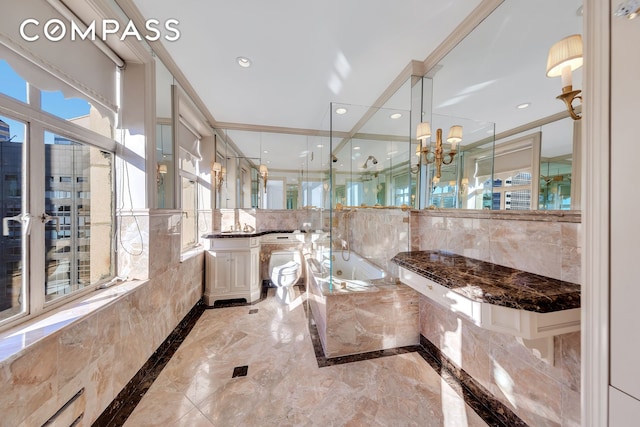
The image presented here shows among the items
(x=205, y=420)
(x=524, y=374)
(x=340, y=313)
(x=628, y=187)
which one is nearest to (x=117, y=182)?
(x=205, y=420)

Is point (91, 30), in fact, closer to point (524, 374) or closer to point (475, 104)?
point (475, 104)

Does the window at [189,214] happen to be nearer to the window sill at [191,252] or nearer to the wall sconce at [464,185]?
the window sill at [191,252]

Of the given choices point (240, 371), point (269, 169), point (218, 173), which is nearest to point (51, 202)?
point (240, 371)

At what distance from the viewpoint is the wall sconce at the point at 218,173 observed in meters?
3.15

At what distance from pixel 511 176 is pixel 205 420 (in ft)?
8.04

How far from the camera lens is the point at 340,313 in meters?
1.85

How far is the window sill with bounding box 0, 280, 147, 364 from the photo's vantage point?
895mm

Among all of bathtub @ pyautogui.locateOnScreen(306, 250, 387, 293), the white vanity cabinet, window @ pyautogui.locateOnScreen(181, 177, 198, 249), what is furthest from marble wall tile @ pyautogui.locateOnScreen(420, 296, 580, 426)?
window @ pyautogui.locateOnScreen(181, 177, 198, 249)

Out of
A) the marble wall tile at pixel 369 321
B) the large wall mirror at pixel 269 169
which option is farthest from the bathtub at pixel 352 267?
the large wall mirror at pixel 269 169

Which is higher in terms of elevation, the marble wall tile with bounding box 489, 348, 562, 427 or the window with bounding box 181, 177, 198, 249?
the window with bounding box 181, 177, 198, 249

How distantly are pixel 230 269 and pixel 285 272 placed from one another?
74 cm

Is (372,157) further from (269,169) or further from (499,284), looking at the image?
(499,284)

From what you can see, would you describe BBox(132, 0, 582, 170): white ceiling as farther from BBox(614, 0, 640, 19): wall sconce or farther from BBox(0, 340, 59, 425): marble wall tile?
BBox(0, 340, 59, 425): marble wall tile

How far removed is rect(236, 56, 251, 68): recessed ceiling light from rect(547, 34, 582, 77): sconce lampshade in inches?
83.7
